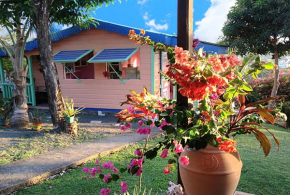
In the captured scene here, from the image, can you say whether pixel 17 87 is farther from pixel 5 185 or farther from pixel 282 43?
pixel 282 43

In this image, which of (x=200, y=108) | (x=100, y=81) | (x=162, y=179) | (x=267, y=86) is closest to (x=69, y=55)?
(x=100, y=81)

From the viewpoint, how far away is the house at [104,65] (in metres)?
6.94

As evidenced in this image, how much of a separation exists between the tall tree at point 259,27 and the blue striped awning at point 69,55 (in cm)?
473

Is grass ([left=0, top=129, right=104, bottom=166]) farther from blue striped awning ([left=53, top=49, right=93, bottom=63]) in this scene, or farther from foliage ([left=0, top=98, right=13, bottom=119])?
blue striped awning ([left=53, top=49, right=93, bottom=63])

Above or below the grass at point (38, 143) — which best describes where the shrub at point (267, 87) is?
above

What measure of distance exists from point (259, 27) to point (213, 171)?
6.90 metres

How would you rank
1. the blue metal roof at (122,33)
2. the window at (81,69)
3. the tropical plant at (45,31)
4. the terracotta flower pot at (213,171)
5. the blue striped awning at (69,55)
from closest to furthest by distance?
the terracotta flower pot at (213,171) → the tropical plant at (45,31) → the blue metal roof at (122,33) → the blue striped awning at (69,55) → the window at (81,69)

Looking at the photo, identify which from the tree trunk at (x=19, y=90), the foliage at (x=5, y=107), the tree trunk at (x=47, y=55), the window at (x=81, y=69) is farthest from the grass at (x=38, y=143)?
the window at (x=81, y=69)

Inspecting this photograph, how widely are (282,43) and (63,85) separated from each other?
7.65 meters

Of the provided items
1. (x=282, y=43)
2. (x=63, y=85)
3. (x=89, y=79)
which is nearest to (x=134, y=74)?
(x=89, y=79)

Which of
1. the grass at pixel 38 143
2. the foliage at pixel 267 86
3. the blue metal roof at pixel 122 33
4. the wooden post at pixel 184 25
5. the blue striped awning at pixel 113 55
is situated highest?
the blue metal roof at pixel 122 33

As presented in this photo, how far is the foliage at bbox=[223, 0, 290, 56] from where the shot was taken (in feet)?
21.3

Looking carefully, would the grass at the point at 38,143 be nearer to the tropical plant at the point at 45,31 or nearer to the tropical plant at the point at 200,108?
the tropical plant at the point at 45,31

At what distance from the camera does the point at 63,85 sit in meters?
8.23
